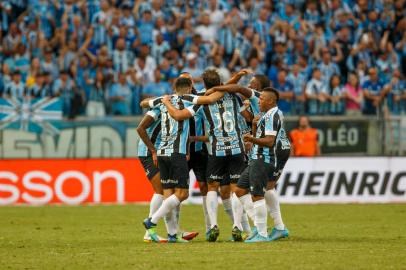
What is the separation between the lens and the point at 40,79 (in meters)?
25.3

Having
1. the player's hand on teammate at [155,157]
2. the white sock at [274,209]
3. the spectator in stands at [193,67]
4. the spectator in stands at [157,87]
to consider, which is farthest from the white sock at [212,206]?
the spectator in stands at [193,67]

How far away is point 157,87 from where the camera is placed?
82.2 ft

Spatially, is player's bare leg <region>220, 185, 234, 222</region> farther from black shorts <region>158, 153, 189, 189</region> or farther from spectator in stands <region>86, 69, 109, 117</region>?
spectator in stands <region>86, 69, 109, 117</region>

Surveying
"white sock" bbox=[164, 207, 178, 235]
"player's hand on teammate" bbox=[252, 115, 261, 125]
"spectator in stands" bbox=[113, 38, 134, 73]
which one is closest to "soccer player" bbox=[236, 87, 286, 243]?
"player's hand on teammate" bbox=[252, 115, 261, 125]

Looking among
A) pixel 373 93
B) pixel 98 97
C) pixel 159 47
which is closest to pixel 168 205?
pixel 98 97

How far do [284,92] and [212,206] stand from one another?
36.6 feet

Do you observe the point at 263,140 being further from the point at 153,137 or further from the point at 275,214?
the point at 153,137

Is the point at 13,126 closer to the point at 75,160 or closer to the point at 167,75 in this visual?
the point at 75,160

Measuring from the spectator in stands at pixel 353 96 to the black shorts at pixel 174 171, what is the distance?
10.9 metres

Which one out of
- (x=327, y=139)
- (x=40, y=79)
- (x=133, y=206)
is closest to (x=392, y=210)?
(x=327, y=139)

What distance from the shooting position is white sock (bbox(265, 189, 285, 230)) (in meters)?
14.8

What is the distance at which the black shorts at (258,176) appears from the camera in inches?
557

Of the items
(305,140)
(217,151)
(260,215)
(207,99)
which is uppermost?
(207,99)

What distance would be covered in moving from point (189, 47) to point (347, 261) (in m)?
16.1
